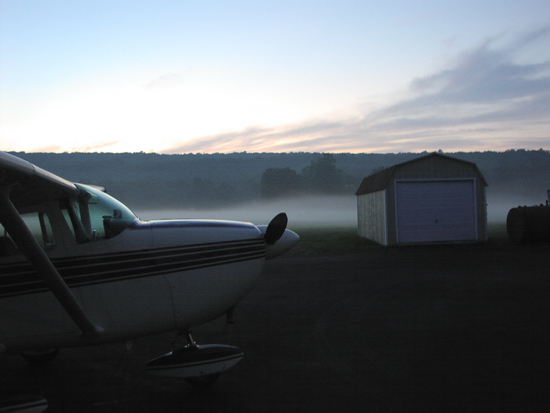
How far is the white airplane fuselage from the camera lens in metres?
3.41

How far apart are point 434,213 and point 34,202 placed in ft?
50.9

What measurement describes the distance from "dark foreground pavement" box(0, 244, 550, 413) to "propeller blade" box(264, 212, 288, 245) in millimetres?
1352

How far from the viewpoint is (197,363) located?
373 centimetres

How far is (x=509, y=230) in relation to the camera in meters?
16.8

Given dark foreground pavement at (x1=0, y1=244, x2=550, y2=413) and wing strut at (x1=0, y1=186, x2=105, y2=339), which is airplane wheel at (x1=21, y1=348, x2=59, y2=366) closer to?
dark foreground pavement at (x1=0, y1=244, x2=550, y2=413)

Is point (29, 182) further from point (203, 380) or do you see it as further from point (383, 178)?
point (383, 178)

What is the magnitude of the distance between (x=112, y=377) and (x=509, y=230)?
55.1ft

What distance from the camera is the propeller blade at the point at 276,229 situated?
13.0 ft

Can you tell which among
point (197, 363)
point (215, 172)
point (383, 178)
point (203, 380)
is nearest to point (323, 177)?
point (215, 172)

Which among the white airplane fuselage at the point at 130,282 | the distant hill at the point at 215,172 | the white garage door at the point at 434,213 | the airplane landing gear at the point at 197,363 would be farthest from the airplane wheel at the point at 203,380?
the distant hill at the point at 215,172

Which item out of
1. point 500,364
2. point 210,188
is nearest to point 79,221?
point 500,364

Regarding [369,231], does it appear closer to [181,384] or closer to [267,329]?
[267,329]

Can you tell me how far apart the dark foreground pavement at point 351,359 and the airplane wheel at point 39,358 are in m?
0.09

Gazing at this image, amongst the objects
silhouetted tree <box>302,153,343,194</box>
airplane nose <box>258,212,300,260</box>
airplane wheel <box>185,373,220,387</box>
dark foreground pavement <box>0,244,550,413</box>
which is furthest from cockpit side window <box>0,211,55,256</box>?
silhouetted tree <box>302,153,343,194</box>
